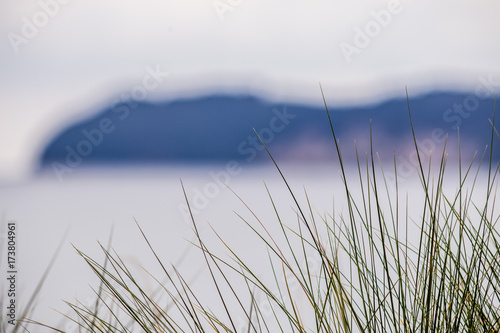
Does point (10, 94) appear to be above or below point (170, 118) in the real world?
below

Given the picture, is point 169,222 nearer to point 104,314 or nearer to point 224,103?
point 104,314

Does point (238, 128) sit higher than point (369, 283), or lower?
higher

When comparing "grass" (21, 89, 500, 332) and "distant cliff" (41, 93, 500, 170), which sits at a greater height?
"distant cliff" (41, 93, 500, 170)

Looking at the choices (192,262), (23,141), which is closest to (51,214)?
(192,262)

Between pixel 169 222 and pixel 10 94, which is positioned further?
pixel 169 222

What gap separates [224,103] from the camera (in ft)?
47.9

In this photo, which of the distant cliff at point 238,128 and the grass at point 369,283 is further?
the distant cliff at point 238,128

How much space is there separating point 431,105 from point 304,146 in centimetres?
329

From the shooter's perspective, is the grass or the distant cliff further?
the distant cliff

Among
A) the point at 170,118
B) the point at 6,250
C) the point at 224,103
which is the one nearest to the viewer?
the point at 6,250

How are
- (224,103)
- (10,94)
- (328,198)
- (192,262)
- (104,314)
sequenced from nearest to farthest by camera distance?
(104,314) → (10,94) → (192,262) → (328,198) → (224,103)

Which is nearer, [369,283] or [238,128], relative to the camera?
[369,283]

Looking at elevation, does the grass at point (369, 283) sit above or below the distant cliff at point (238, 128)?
below

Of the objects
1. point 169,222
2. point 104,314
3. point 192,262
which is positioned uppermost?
point 169,222
